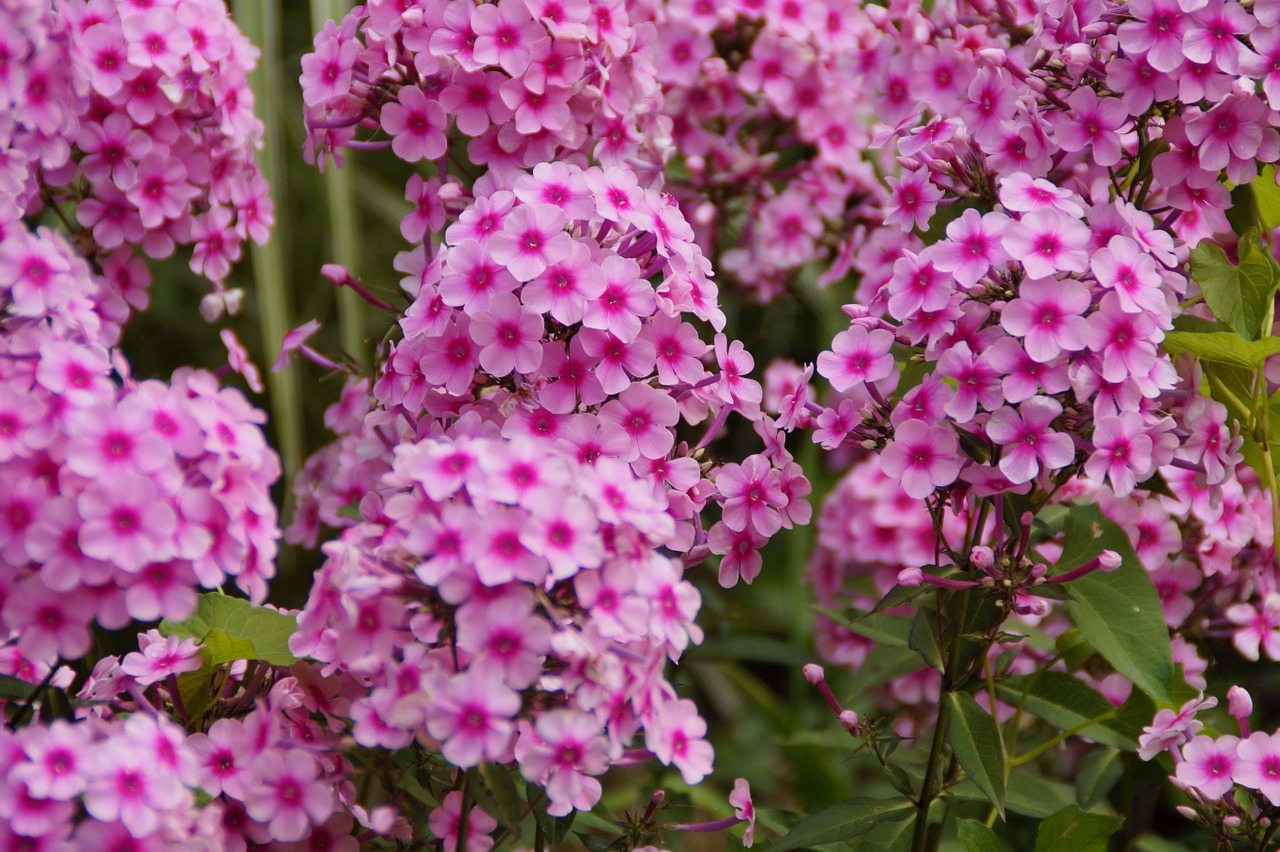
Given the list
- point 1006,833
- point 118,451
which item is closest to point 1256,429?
point 1006,833

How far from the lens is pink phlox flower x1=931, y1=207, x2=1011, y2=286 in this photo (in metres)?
1.05

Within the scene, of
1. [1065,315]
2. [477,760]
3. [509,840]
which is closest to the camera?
[477,760]

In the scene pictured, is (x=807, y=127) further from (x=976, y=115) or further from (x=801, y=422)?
(x=801, y=422)

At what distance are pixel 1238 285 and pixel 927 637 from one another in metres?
0.44

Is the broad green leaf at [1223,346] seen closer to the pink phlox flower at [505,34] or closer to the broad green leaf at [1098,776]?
the broad green leaf at [1098,776]

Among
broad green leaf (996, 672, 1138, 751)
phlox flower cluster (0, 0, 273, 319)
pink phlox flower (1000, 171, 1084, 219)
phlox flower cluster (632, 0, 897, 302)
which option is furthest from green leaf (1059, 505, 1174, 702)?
phlox flower cluster (0, 0, 273, 319)

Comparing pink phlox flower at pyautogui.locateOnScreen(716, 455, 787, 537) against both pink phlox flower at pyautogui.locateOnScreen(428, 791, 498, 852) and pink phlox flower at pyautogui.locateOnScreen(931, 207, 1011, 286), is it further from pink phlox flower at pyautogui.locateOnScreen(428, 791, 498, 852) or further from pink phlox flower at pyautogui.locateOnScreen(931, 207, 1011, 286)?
pink phlox flower at pyautogui.locateOnScreen(428, 791, 498, 852)

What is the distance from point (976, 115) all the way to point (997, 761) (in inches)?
24.4

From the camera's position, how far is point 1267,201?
1.24m

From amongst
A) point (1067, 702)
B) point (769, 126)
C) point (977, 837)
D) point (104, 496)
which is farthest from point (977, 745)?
point (769, 126)

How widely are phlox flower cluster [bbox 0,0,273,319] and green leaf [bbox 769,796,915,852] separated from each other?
34.3 inches

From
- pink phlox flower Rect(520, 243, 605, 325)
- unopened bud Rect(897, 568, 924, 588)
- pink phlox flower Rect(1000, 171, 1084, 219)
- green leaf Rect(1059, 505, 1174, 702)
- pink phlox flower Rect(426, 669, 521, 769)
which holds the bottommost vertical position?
green leaf Rect(1059, 505, 1174, 702)

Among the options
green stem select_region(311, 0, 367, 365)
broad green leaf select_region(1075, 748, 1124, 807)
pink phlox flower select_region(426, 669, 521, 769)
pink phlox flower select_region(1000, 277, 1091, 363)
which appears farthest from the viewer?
green stem select_region(311, 0, 367, 365)

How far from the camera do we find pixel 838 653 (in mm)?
1805
